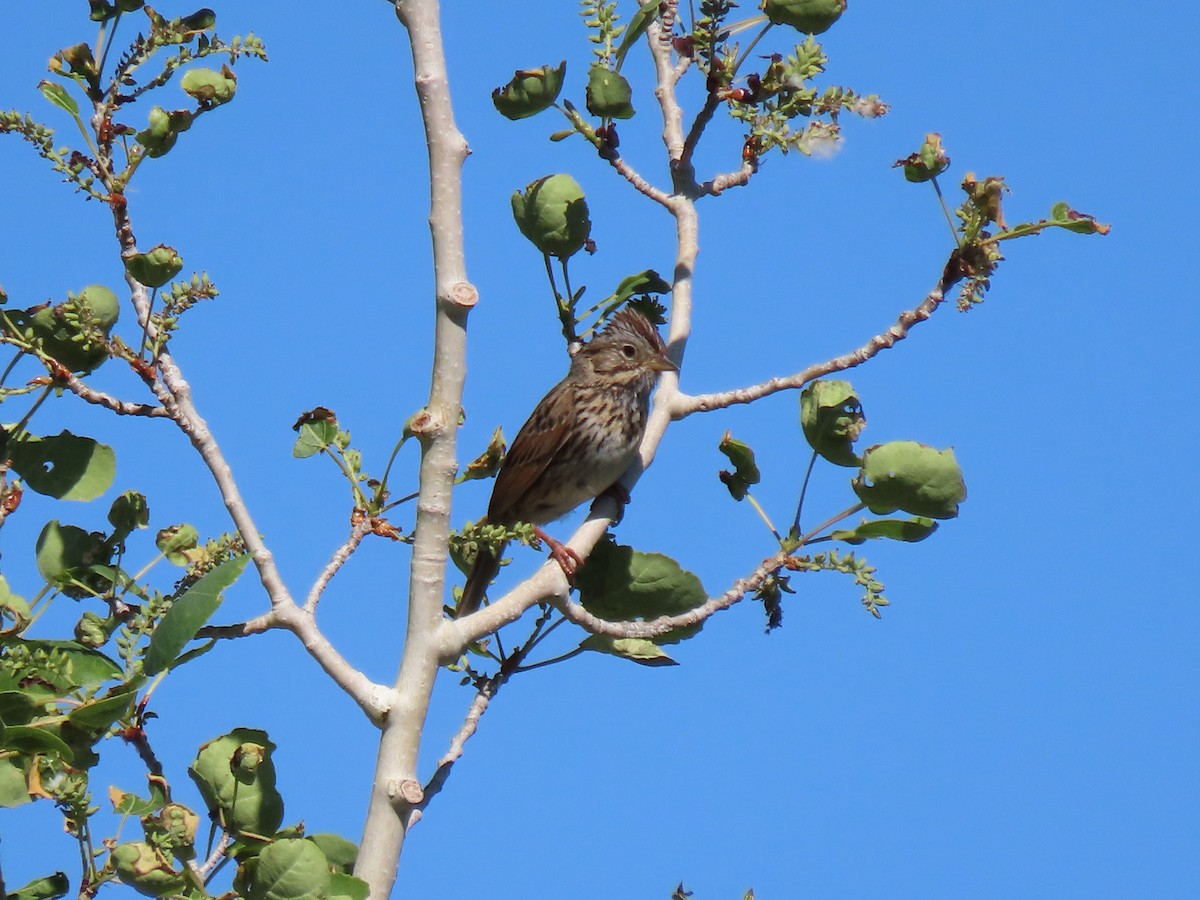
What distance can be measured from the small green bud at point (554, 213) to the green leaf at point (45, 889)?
2.12 m

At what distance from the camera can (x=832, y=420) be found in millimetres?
3516

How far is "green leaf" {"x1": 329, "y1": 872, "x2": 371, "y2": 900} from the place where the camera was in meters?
2.77

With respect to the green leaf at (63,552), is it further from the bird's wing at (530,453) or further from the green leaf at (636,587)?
the bird's wing at (530,453)

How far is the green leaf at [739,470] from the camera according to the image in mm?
3838

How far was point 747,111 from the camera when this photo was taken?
3920 millimetres

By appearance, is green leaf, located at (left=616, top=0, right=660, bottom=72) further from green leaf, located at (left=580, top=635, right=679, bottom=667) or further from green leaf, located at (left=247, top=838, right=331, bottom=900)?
green leaf, located at (left=247, top=838, right=331, bottom=900)

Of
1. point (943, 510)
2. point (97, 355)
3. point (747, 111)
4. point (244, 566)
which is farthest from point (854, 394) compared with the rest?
point (97, 355)

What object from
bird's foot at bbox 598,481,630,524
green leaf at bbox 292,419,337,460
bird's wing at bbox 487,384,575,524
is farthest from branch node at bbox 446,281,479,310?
bird's wing at bbox 487,384,575,524

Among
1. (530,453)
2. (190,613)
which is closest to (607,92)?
(190,613)

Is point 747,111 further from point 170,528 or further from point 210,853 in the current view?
point 210,853

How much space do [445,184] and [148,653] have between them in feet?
4.12

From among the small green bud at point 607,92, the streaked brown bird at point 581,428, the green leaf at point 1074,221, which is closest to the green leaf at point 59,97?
the small green bud at point 607,92

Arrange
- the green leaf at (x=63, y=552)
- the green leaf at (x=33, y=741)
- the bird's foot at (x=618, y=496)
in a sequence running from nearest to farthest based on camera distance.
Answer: the green leaf at (x=33, y=741) < the green leaf at (x=63, y=552) < the bird's foot at (x=618, y=496)

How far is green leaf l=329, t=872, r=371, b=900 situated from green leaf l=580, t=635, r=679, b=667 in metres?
1.19
